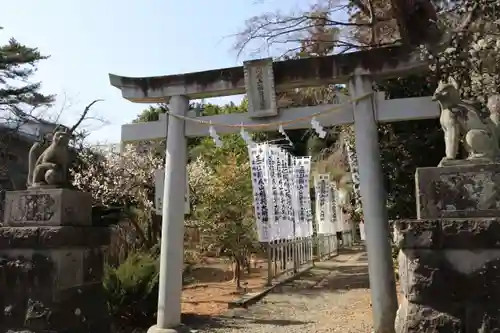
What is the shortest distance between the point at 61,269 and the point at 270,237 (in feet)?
26.0

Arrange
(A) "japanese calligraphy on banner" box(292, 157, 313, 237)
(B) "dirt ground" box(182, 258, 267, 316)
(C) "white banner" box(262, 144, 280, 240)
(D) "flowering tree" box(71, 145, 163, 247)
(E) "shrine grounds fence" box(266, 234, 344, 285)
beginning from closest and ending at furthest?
(B) "dirt ground" box(182, 258, 267, 316) → (C) "white banner" box(262, 144, 280, 240) → (E) "shrine grounds fence" box(266, 234, 344, 285) → (D) "flowering tree" box(71, 145, 163, 247) → (A) "japanese calligraphy on banner" box(292, 157, 313, 237)

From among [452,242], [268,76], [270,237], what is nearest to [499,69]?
[452,242]

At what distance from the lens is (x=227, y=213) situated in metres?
13.5

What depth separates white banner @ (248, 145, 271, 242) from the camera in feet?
42.3

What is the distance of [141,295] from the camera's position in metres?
9.10

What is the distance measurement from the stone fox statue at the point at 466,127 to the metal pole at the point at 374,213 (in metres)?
2.03

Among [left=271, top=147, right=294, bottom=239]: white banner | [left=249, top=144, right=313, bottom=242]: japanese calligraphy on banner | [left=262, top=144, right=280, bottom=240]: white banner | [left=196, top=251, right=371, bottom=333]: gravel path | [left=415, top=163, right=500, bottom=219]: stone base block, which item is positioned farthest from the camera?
[left=271, top=147, right=294, bottom=239]: white banner

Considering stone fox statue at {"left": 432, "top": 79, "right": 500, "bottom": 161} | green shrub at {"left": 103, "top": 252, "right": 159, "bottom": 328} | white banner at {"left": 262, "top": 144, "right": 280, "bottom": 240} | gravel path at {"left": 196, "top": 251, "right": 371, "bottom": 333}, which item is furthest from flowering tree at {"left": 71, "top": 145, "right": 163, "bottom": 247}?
stone fox statue at {"left": 432, "top": 79, "right": 500, "bottom": 161}

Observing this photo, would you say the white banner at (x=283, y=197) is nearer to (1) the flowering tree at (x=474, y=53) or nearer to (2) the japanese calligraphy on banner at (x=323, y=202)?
(2) the japanese calligraphy on banner at (x=323, y=202)

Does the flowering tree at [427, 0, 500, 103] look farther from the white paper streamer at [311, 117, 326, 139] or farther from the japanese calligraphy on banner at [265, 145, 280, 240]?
the japanese calligraphy on banner at [265, 145, 280, 240]

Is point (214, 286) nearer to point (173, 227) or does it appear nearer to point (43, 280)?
point (173, 227)

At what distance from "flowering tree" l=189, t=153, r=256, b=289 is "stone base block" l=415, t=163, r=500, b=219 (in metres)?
8.97

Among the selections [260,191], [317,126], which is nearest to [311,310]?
[260,191]

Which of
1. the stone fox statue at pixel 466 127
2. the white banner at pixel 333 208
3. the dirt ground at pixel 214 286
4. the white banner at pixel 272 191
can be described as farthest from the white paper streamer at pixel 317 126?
the white banner at pixel 333 208
